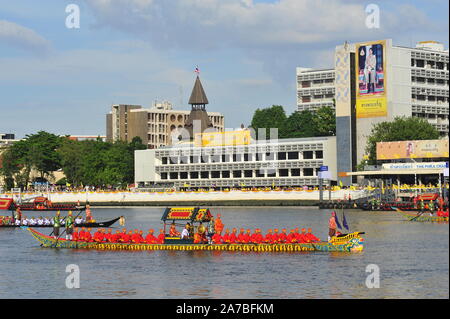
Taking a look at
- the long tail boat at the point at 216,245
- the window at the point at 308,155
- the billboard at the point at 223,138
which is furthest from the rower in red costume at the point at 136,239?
the billboard at the point at 223,138

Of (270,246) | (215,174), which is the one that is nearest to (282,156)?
(215,174)

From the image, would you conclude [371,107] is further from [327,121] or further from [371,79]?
[327,121]

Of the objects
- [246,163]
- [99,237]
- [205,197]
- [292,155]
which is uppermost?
[292,155]

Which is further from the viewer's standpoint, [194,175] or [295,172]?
[194,175]

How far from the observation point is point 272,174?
18312 centimetres

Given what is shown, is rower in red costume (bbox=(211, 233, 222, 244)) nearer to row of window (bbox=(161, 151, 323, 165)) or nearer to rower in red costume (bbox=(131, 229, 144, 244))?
rower in red costume (bbox=(131, 229, 144, 244))

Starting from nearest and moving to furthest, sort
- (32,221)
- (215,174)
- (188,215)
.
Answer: (188,215) < (32,221) < (215,174)

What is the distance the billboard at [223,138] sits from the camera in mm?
183875

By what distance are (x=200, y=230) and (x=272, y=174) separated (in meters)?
117

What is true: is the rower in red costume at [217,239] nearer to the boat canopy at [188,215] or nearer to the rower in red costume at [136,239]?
the boat canopy at [188,215]

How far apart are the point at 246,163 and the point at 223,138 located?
25.5ft

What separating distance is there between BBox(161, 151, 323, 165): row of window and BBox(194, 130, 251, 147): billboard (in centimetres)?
285

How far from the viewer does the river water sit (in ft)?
164

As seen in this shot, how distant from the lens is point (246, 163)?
184 meters
